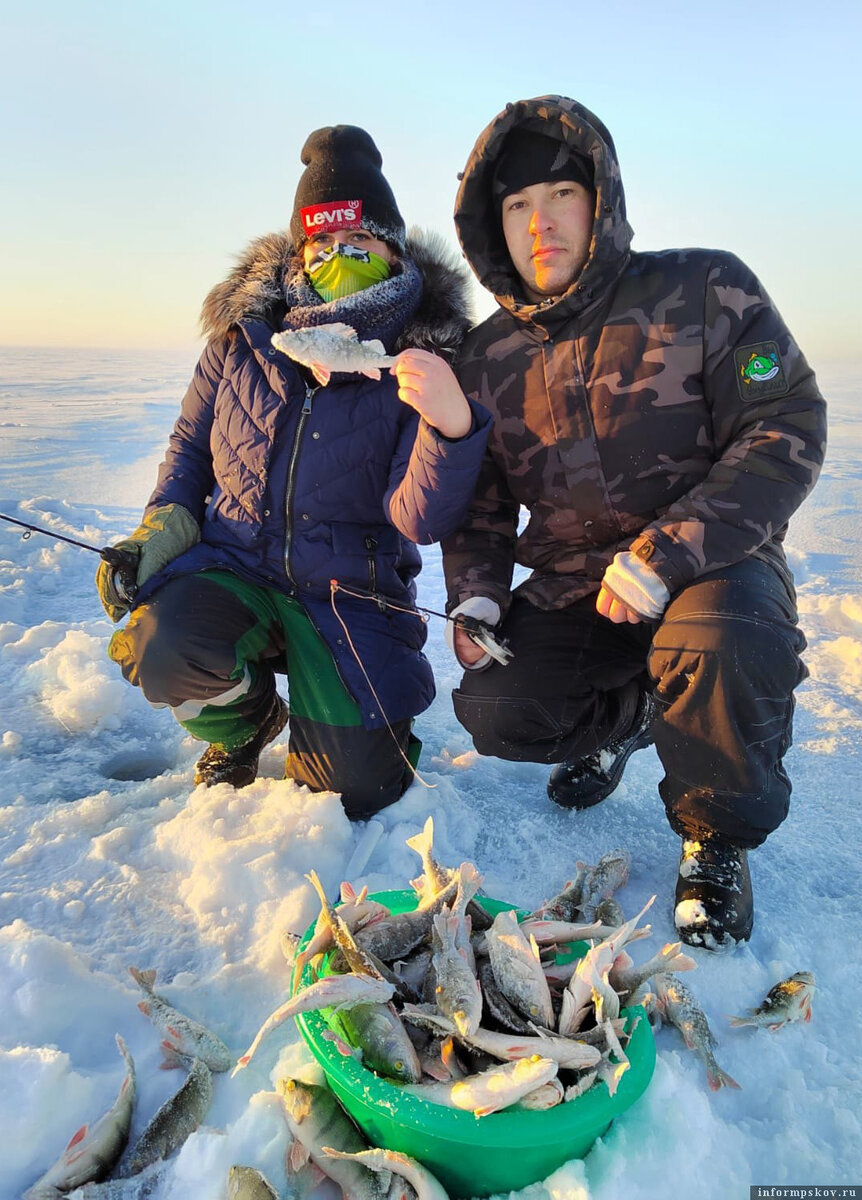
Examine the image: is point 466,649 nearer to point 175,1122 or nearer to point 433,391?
point 433,391

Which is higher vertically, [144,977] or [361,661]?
[361,661]

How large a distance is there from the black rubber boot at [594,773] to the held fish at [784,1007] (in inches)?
36.1

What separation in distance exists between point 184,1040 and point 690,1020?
1.07 m

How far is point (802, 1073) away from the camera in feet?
5.31

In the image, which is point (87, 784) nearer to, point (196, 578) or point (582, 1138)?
point (196, 578)

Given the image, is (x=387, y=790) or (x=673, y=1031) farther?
(x=387, y=790)

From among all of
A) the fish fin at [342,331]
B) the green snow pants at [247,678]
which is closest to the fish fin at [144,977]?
the green snow pants at [247,678]

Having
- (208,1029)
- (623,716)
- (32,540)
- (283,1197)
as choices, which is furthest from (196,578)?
(32,540)

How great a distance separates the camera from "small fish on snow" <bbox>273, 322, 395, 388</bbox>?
2180 mm

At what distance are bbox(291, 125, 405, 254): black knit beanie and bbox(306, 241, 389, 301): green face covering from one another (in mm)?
91

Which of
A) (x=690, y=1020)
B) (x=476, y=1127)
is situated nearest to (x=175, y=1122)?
(x=476, y=1127)

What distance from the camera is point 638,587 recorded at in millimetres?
2039

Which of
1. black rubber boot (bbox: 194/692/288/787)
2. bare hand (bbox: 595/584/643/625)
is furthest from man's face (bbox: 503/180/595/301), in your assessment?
black rubber boot (bbox: 194/692/288/787)

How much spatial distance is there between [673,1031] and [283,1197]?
88 centimetres
